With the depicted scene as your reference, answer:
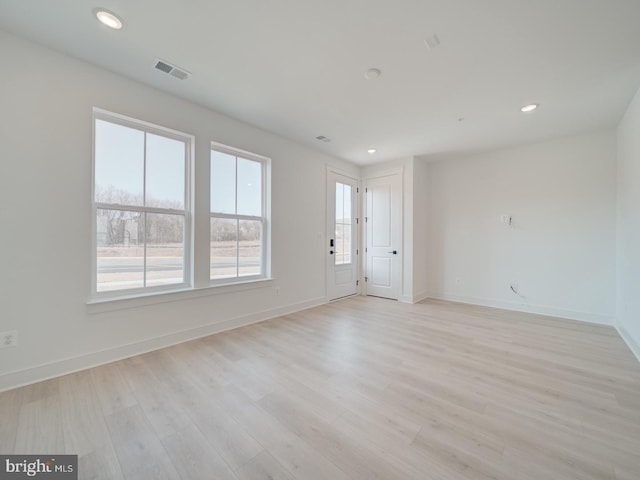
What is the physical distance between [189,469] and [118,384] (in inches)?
49.3

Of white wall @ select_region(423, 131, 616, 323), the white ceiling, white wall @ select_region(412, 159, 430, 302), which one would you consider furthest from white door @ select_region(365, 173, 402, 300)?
the white ceiling

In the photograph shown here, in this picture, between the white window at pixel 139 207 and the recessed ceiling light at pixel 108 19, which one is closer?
the recessed ceiling light at pixel 108 19

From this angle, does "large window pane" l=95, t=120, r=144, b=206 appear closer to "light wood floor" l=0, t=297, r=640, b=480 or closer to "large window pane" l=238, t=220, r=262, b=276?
"large window pane" l=238, t=220, r=262, b=276

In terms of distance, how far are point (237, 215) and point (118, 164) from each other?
1.40 m

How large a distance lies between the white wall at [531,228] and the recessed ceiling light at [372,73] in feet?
11.1

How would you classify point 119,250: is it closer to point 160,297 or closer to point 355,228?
point 160,297

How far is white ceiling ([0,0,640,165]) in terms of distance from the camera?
1.84 meters

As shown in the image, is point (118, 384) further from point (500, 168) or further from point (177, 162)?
point (500, 168)

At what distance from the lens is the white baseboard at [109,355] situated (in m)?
2.11

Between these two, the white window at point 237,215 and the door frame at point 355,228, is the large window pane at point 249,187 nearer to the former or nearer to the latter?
the white window at point 237,215

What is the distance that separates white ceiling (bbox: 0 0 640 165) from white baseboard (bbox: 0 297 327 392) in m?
2.73

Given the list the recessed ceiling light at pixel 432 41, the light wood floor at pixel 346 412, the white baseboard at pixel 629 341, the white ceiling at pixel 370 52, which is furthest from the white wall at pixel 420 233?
the recessed ceiling light at pixel 432 41

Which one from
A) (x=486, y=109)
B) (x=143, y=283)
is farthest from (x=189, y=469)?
(x=486, y=109)

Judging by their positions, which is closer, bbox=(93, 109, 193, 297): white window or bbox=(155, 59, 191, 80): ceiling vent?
bbox=(155, 59, 191, 80): ceiling vent
